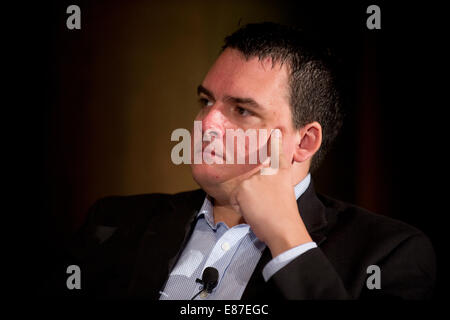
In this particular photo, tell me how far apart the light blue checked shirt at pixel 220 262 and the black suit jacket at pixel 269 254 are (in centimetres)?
3

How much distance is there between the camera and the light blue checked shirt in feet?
4.28

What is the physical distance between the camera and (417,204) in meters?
1.71

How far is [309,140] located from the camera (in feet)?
4.95

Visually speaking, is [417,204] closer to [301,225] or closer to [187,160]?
[301,225]

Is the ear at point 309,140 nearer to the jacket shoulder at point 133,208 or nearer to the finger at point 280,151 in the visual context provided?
the finger at point 280,151

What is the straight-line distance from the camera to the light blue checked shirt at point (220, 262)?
1.30m

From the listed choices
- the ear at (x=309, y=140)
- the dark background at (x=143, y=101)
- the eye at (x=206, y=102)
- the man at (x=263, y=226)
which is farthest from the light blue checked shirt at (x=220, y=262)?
the dark background at (x=143, y=101)

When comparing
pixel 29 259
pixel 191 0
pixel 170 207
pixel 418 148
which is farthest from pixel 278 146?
pixel 29 259

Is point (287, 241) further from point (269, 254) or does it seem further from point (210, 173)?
point (210, 173)

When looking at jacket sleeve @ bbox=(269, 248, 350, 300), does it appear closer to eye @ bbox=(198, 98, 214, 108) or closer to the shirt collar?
the shirt collar

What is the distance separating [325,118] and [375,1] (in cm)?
58

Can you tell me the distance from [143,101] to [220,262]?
119 centimetres

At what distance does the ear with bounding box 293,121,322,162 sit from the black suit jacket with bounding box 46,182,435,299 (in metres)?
0.14

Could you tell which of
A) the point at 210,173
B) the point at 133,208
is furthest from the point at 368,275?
the point at 133,208
